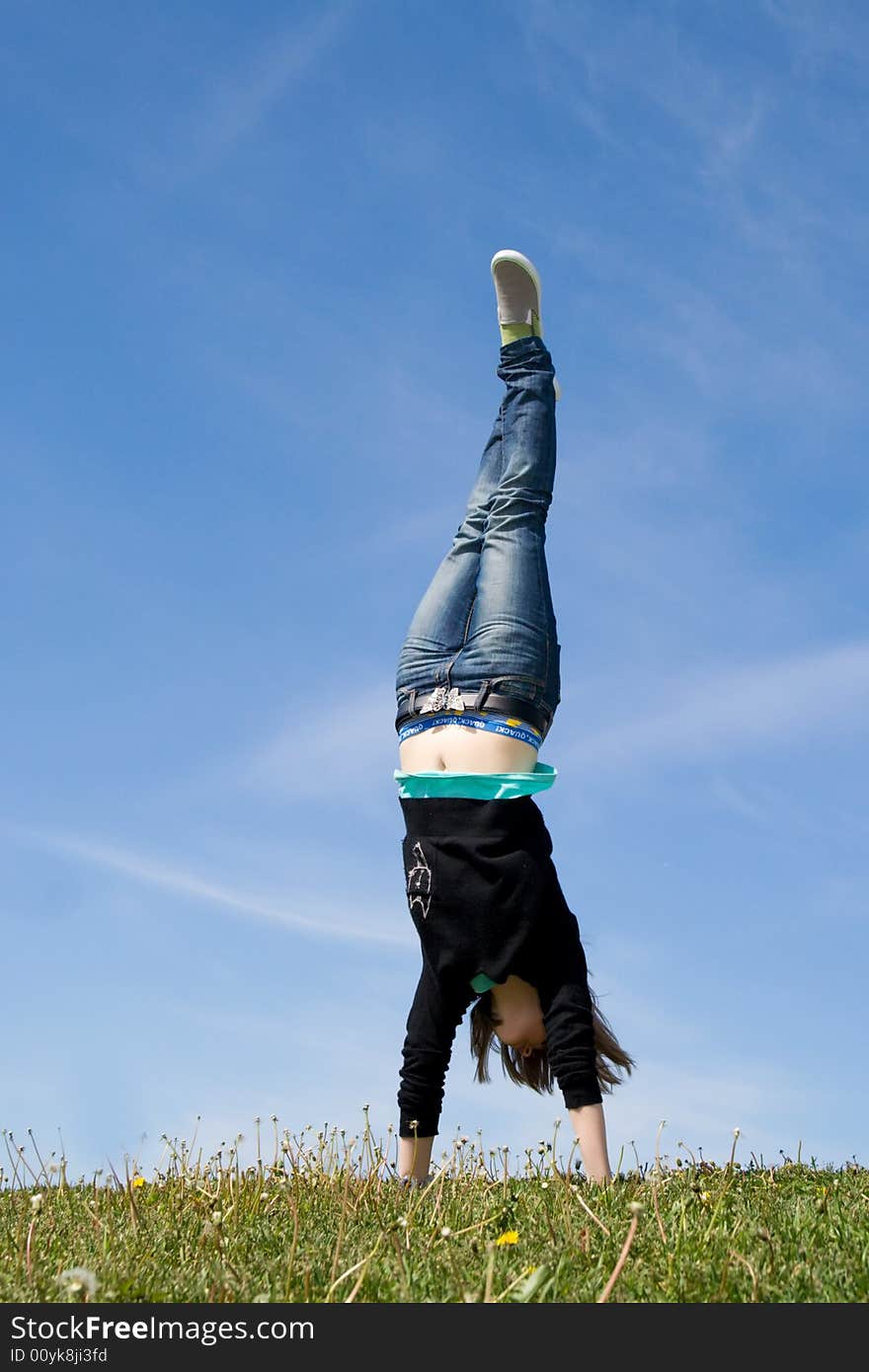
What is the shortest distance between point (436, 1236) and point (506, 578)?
11.4ft

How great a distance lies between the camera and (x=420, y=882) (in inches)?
254

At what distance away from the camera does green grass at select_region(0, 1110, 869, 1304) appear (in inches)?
148

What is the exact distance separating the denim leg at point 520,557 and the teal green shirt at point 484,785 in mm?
461

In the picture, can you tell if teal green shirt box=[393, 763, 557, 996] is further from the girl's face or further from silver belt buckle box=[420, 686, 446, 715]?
silver belt buckle box=[420, 686, 446, 715]

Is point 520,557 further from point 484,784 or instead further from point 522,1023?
point 522,1023

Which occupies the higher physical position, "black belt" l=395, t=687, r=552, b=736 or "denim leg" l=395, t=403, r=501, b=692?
"denim leg" l=395, t=403, r=501, b=692

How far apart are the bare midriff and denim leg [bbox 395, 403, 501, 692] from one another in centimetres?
35

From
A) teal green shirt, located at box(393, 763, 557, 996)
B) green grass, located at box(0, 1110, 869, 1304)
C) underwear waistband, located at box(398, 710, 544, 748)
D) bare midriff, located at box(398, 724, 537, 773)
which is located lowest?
green grass, located at box(0, 1110, 869, 1304)

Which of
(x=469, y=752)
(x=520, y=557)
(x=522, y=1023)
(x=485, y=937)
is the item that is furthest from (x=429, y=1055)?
(x=520, y=557)

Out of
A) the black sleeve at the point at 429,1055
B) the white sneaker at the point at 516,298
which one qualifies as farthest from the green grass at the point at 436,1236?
the white sneaker at the point at 516,298

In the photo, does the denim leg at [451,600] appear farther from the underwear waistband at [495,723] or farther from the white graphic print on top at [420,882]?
the white graphic print on top at [420,882]

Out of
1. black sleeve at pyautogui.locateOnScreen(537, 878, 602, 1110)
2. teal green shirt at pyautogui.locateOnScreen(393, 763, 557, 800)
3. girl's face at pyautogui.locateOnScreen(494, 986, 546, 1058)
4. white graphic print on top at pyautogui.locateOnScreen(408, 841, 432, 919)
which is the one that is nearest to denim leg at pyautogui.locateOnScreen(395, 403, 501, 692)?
teal green shirt at pyautogui.locateOnScreen(393, 763, 557, 800)
